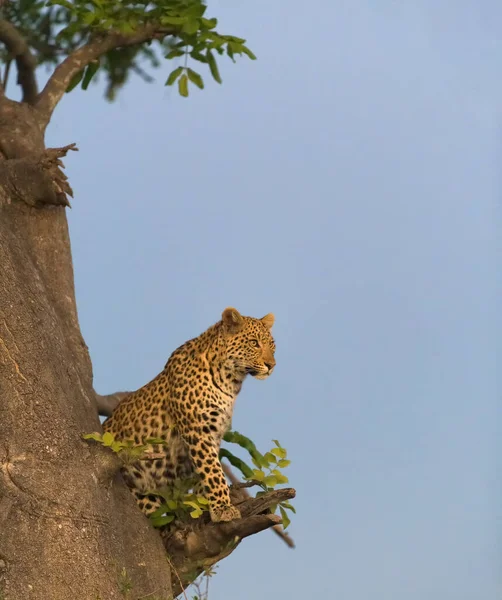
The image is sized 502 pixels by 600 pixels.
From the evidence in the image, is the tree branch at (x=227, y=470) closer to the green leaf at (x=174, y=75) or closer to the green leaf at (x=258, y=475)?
the green leaf at (x=258, y=475)

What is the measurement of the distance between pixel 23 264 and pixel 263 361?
2.37m

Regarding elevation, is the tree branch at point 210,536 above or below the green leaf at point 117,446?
below

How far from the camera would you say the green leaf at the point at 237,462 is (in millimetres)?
9727

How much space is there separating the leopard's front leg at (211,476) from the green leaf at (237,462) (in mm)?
695

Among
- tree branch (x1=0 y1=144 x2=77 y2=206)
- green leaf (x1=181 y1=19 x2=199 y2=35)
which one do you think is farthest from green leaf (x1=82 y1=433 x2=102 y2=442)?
green leaf (x1=181 y1=19 x2=199 y2=35)

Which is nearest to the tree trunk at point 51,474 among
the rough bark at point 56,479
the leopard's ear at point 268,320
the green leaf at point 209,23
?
the rough bark at point 56,479

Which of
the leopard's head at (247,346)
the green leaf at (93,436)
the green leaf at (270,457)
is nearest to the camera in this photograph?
the green leaf at (93,436)

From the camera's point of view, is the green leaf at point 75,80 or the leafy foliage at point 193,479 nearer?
the leafy foliage at point 193,479

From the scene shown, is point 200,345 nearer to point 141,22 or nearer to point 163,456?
point 163,456

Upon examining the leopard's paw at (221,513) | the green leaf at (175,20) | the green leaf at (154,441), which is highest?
the green leaf at (175,20)

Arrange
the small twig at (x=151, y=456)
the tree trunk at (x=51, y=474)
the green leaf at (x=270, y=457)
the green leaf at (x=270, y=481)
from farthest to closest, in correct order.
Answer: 1. the green leaf at (x=270, y=457)
2. the green leaf at (x=270, y=481)
3. the small twig at (x=151, y=456)
4. the tree trunk at (x=51, y=474)

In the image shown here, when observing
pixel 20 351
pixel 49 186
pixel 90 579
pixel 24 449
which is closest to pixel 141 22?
pixel 49 186

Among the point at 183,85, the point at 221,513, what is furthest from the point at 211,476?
the point at 183,85

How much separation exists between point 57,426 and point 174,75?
4.61 metres
